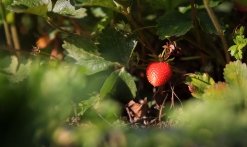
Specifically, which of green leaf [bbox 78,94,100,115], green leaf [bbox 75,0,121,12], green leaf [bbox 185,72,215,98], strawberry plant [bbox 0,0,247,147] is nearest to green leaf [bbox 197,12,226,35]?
strawberry plant [bbox 0,0,247,147]

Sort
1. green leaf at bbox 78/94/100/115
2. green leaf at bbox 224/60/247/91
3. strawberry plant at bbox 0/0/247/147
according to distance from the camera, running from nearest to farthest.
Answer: strawberry plant at bbox 0/0/247/147, green leaf at bbox 224/60/247/91, green leaf at bbox 78/94/100/115

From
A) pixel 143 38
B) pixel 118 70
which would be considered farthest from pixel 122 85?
pixel 143 38

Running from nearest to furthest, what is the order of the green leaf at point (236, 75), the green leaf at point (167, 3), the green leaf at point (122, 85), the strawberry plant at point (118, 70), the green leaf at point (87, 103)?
1. the strawberry plant at point (118, 70)
2. the green leaf at point (236, 75)
3. the green leaf at point (87, 103)
4. the green leaf at point (122, 85)
5. the green leaf at point (167, 3)

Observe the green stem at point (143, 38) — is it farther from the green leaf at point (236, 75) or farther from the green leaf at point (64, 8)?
the green leaf at point (236, 75)

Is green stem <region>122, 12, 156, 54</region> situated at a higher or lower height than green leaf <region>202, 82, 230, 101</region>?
higher

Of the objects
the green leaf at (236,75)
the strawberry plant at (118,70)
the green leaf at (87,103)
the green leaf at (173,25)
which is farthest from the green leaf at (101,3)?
the green leaf at (236,75)

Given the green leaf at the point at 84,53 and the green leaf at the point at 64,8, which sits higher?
the green leaf at the point at 64,8

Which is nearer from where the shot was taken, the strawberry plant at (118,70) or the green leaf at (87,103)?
the strawberry plant at (118,70)

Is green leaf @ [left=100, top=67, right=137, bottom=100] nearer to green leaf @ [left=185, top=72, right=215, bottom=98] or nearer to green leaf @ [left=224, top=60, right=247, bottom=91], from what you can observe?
green leaf @ [left=185, top=72, right=215, bottom=98]
